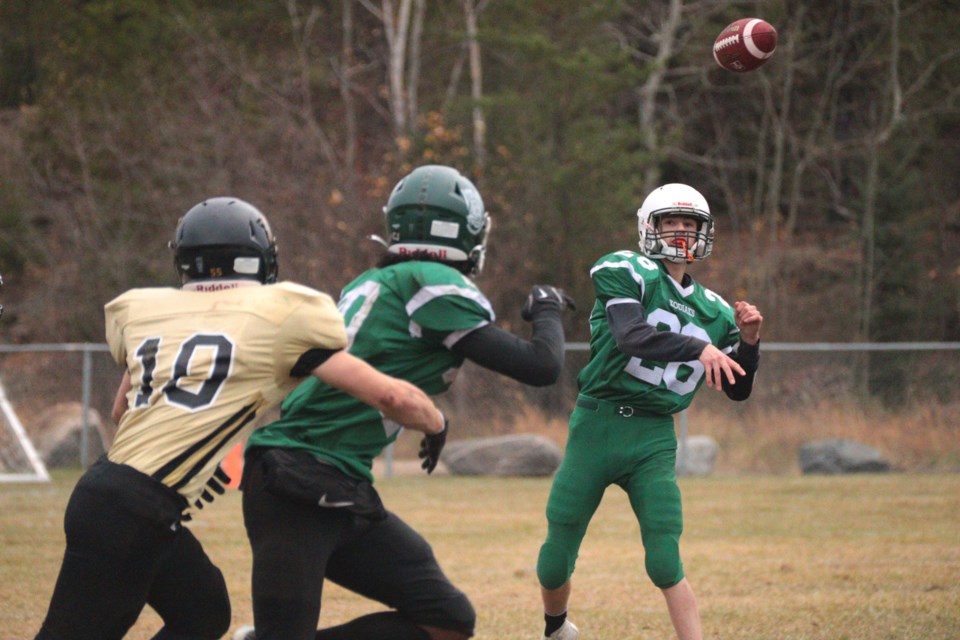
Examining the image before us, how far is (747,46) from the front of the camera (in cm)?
724

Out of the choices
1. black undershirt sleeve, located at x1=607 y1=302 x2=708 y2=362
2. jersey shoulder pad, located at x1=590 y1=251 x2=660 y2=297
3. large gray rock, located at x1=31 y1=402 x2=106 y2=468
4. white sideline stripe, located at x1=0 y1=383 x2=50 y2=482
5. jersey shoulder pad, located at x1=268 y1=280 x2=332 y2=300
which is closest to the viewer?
jersey shoulder pad, located at x1=268 y1=280 x2=332 y2=300

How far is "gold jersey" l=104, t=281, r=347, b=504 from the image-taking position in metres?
3.93

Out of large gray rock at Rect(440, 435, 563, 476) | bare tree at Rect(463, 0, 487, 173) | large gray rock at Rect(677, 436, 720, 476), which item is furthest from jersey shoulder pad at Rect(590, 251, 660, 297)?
bare tree at Rect(463, 0, 487, 173)

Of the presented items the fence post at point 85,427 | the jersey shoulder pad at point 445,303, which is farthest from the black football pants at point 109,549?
the fence post at point 85,427

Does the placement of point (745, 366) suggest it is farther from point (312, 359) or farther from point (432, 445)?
point (312, 359)

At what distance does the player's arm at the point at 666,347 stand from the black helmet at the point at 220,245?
5.48 feet

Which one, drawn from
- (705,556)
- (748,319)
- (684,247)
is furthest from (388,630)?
(705,556)

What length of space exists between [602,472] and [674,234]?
1.09m

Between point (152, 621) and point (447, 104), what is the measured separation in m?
17.1

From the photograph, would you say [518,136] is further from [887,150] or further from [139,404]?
[139,404]

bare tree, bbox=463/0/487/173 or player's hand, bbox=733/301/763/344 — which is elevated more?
bare tree, bbox=463/0/487/173

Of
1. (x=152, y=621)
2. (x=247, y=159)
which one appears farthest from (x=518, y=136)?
(x=152, y=621)

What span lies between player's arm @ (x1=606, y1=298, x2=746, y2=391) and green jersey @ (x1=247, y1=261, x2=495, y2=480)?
1.09m

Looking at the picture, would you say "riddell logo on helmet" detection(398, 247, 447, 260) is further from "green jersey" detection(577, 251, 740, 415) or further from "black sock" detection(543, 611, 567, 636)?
"black sock" detection(543, 611, 567, 636)
